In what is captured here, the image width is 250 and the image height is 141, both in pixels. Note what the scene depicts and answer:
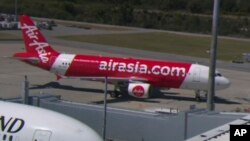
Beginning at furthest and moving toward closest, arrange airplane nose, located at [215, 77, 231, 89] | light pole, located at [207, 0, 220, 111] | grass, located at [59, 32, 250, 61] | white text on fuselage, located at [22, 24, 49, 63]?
1. grass, located at [59, 32, 250, 61]
2. white text on fuselage, located at [22, 24, 49, 63]
3. airplane nose, located at [215, 77, 231, 89]
4. light pole, located at [207, 0, 220, 111]

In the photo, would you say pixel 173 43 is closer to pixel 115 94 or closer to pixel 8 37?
pixel 8 37

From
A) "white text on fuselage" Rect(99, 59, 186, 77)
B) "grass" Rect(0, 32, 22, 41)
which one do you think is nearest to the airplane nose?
"white text on fuselage" Rect(99, 59, 186, 77)

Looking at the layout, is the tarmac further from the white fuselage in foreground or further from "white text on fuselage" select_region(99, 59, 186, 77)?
the white fuselage in foreground

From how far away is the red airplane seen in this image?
4809 centimetres

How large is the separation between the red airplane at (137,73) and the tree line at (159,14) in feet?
269

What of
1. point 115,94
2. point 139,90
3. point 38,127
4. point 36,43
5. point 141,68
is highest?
point 36,43

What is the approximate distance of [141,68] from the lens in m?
48.8

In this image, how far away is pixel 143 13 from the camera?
160m

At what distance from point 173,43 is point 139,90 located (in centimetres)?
5814

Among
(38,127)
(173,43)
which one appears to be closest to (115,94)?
(38,127)

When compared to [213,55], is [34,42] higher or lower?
higher

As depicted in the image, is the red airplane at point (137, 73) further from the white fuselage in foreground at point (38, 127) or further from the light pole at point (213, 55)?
the white fuselage in foreground at point (38, 127)

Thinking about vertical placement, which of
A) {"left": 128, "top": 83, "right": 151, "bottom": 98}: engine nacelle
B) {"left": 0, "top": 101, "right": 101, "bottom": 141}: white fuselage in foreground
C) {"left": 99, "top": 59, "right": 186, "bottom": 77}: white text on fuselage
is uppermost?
{"left": 99, "top": 59, "right": 186, "bottom": 77}: white text on fuselage

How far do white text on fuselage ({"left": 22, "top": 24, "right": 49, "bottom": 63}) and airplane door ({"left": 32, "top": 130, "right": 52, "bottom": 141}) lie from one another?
3233 centimetres
